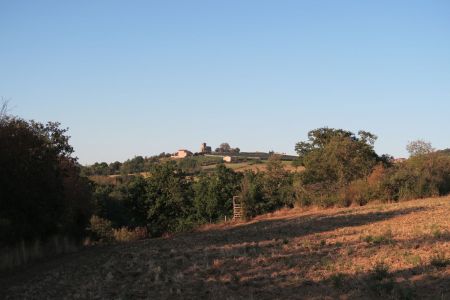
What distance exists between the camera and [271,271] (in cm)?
1201

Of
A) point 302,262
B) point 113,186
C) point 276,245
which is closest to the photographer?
point 302,262

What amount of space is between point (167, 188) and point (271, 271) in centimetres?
4250

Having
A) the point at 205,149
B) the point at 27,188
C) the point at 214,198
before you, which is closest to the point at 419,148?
the point at 214,198

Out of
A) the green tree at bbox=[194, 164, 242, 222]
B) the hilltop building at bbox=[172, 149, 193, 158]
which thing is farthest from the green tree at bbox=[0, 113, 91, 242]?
the hilltop building at bbox=[172, 149, 193, 158]

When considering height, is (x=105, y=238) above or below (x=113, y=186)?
below

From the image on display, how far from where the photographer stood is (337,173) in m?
→ 50.2

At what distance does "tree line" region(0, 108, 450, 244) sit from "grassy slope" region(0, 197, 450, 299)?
3.02 meters

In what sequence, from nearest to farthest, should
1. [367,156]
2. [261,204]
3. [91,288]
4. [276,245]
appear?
[91,288] < [276,245] < [261,204] < [367,156]

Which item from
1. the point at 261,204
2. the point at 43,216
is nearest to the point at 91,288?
the point at 43,216

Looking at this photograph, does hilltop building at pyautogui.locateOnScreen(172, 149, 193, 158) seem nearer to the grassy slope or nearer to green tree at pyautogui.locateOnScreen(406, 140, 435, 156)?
green tree at pyautogui.locateOnScreen(406, 140, 435, 156)

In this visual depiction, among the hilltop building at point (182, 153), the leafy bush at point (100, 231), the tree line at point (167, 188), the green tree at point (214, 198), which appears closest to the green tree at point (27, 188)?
the tree line at point (167, 188)

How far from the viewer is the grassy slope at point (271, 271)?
9.72 metres

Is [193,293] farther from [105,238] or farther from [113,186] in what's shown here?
[113,186]

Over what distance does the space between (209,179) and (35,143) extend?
36.2 metres
